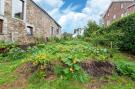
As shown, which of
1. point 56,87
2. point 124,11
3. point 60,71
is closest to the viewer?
point 56,87

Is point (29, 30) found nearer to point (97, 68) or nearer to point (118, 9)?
point (97, 68)

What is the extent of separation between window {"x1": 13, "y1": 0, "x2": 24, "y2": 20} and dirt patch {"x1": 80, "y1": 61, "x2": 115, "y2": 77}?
676 inches

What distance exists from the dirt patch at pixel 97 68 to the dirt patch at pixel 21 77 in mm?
1370

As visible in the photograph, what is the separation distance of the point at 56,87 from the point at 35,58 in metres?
1.15

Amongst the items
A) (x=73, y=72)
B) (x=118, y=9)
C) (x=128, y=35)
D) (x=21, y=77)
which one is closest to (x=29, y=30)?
(x=128, y=35)

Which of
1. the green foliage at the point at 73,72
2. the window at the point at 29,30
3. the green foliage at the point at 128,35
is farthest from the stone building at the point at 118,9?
the green foliage at the point at 73,72

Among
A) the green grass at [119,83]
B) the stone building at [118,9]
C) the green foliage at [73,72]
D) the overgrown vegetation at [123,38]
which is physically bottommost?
the green grass at [119,83]

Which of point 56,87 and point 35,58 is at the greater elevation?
point 35,58

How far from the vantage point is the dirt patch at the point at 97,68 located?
6535mm

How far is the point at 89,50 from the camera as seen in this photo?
7.86 meters

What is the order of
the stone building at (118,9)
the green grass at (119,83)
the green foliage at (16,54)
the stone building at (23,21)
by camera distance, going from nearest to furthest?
1. the green grass at (119,83)
2. the green foliage at (16,54)
3. the stone building at (23,21)
4. the stone building at (118,9)

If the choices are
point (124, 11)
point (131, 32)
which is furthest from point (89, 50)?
point (124, 11)

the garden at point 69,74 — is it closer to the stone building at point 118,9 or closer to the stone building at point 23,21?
the stone building at point 23,21

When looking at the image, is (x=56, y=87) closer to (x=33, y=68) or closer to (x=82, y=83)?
(x=82, y=83)
